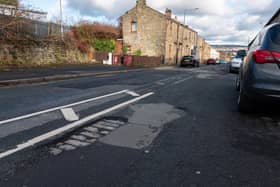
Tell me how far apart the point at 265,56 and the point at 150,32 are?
3077 cm

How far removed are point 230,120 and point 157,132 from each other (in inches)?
72.4

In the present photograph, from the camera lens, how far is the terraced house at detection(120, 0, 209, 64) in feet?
106

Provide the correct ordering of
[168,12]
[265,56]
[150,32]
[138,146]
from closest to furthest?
[138,146] → [265,56] → [150,32] → [168,12]

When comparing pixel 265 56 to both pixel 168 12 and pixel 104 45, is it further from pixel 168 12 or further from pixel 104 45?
pixel 168 12

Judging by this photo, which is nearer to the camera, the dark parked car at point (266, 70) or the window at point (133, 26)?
the dark parked car at point (266, 70)

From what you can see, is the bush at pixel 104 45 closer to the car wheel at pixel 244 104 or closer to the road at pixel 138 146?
the road at pixel 138 146

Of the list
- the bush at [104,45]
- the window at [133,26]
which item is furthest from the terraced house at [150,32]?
the bush at [104,45]

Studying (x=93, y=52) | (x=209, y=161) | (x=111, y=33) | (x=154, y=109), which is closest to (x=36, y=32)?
(x=93, y=52)

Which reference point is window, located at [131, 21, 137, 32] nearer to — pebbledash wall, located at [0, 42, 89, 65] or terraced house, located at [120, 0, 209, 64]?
terraced house, located at [120, 0, 209, 64]

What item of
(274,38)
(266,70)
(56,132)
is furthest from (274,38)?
(56,132)

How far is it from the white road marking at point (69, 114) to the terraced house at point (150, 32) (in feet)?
95.2

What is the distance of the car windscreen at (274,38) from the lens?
3867mm

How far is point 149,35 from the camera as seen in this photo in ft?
110

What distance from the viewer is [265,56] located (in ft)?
12.8
